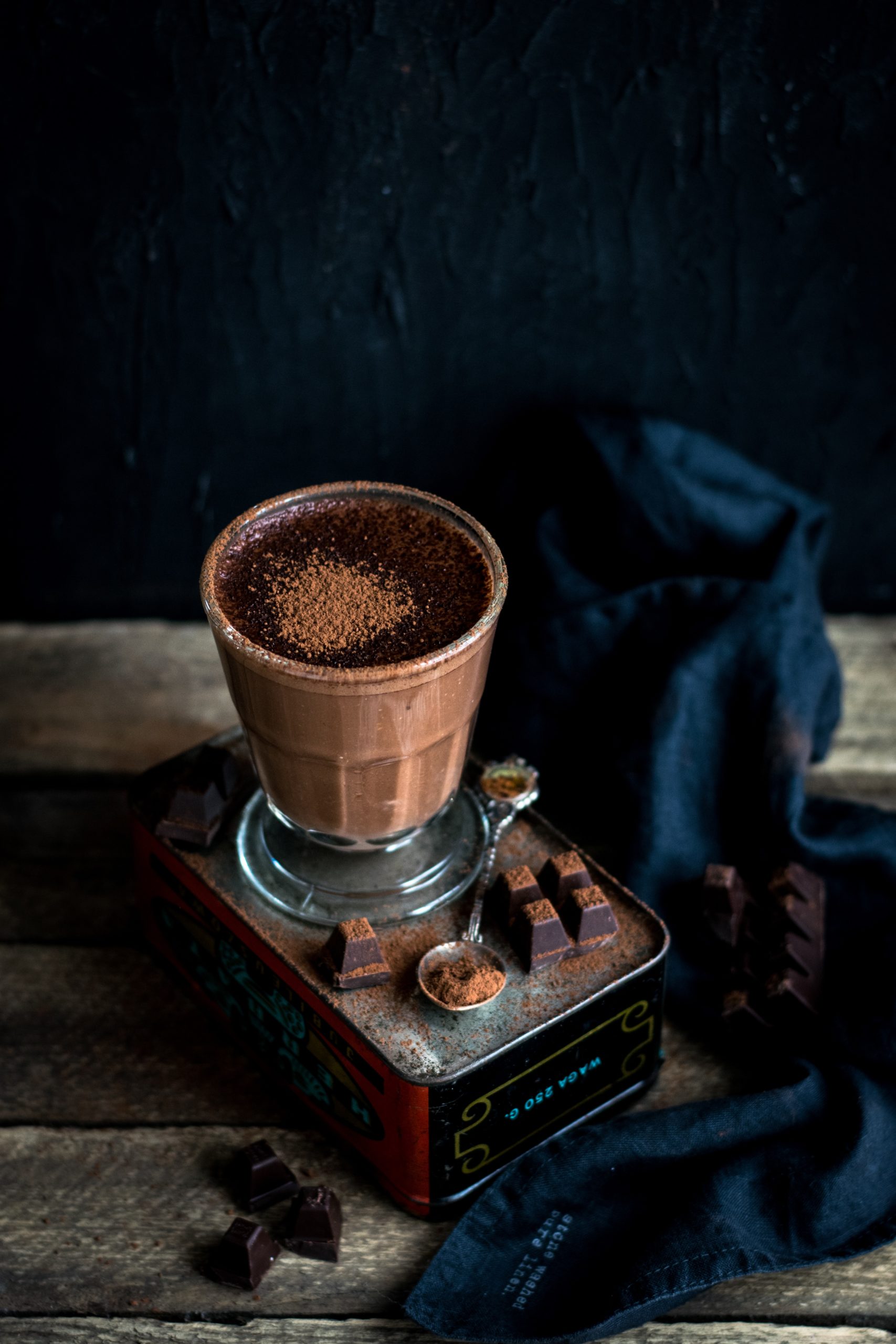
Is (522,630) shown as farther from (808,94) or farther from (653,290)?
(808,94)

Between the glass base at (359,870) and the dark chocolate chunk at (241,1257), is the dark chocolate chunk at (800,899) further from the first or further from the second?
the dark chocolate chunk at (241,1257)


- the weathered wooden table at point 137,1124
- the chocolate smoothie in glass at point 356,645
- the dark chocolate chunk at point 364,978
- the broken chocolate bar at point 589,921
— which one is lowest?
the weathered wooden table at point 137,1124

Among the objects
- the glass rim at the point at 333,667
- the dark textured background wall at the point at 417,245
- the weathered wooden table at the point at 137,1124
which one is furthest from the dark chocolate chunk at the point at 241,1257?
the dark textured background wall at the point at 417,245

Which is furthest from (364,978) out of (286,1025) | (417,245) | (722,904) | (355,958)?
(417,245)

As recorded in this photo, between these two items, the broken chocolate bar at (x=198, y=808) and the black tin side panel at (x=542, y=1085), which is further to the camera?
the broken chocolate bar at (x=198, y=808)

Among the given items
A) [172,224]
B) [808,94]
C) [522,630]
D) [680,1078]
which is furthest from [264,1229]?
[808,94]

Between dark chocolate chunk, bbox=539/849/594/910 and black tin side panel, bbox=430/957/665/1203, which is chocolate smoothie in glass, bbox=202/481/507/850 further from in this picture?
black tin side panel, bbox=430/957/665/1203
